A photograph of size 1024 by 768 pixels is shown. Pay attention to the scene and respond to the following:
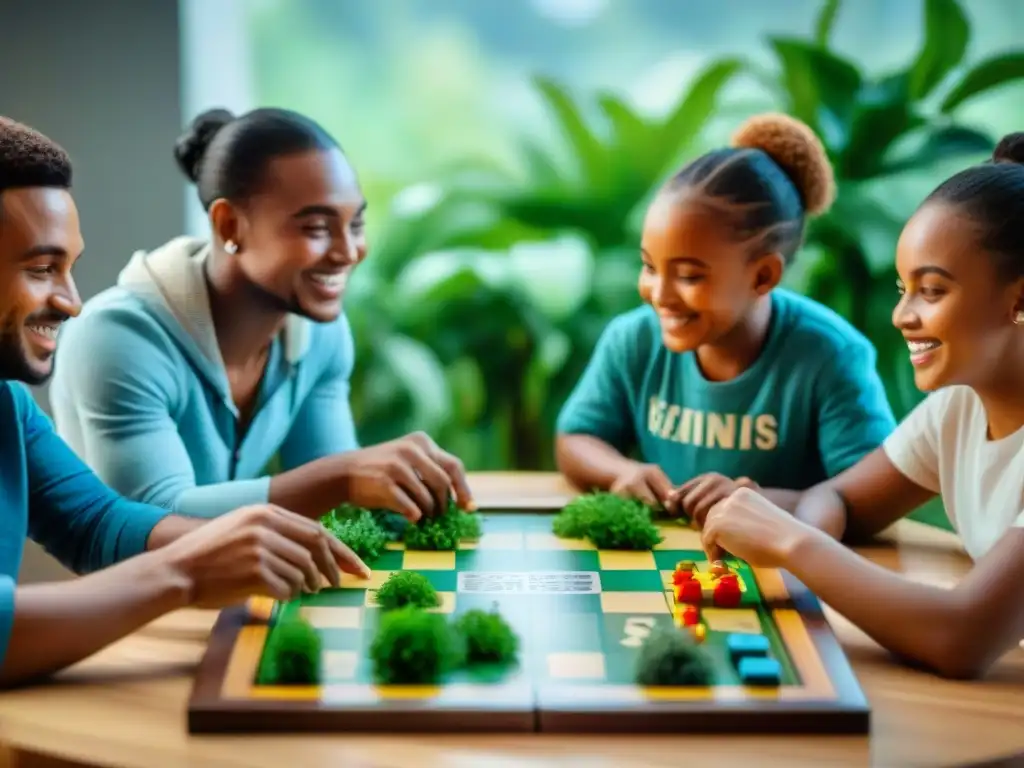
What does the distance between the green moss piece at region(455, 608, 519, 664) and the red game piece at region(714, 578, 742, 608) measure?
268 mm

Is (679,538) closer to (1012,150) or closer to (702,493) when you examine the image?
(702,493)

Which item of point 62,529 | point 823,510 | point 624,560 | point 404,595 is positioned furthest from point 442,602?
point 823,510

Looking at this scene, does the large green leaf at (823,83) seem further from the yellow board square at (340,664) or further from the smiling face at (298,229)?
the yellow board square at (340,664)

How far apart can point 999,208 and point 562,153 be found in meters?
1.97

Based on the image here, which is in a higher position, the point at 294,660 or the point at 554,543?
the point at 554,543

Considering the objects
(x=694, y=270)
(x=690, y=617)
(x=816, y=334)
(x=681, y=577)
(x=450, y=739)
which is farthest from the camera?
(x=816, y=334)

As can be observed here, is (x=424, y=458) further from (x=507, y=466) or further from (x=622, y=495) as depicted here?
(x=507, y=466)

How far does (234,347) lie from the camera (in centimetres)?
210

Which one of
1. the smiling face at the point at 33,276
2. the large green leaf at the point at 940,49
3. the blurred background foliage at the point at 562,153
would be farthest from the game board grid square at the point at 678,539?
the large green leaf at the point at 940,49

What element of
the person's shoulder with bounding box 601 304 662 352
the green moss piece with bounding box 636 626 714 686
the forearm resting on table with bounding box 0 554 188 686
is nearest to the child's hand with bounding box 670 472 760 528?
the person's shoulder with bounding box 601 304 662 352

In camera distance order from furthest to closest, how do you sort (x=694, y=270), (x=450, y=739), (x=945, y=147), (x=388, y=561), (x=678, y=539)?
(x=945, y=147) < (x=694, y=270) < (x=678, y=539) < (x=388, y=561) < (x=450, y=739)

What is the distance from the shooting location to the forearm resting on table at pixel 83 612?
4.53 feet

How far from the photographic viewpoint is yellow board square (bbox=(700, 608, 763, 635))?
1.48m

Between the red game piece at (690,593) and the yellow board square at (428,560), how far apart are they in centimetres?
30
